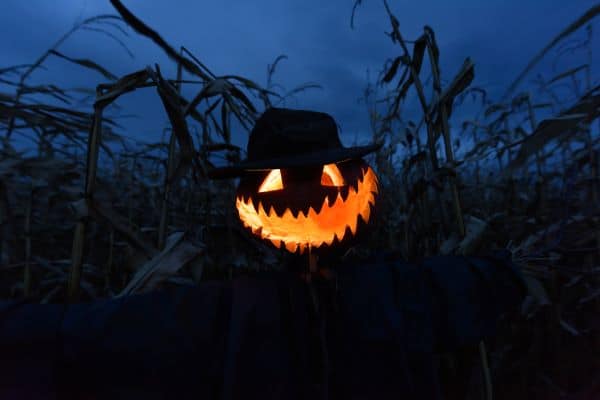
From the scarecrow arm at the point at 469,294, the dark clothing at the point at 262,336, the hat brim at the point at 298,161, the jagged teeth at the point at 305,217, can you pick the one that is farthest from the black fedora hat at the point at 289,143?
the scarecrow arm at the point at 469,294

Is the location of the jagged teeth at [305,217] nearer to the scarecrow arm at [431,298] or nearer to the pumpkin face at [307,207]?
the pumpkin face at [307,207]

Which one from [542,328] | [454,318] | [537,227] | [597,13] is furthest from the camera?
[537,227]

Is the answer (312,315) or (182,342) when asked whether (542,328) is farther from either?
(182,342)

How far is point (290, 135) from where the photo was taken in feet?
4.16

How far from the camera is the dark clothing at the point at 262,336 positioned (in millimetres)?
1044

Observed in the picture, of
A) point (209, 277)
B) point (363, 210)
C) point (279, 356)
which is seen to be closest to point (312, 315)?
point (279, 356)

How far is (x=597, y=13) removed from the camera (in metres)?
0.83

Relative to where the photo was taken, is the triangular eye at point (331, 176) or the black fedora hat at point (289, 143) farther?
the triangular eye at point (331, 176)

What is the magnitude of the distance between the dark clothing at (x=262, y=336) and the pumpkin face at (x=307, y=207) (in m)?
0.14

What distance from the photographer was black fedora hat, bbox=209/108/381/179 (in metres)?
1.19

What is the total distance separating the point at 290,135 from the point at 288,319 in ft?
2.13

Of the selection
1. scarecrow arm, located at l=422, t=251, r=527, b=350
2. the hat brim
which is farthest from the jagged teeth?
scarecrow arm, located at l=422, t=251, r=527, b=350

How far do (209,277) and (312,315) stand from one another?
108 centimetres

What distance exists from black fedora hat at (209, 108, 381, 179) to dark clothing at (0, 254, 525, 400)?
41 cm
